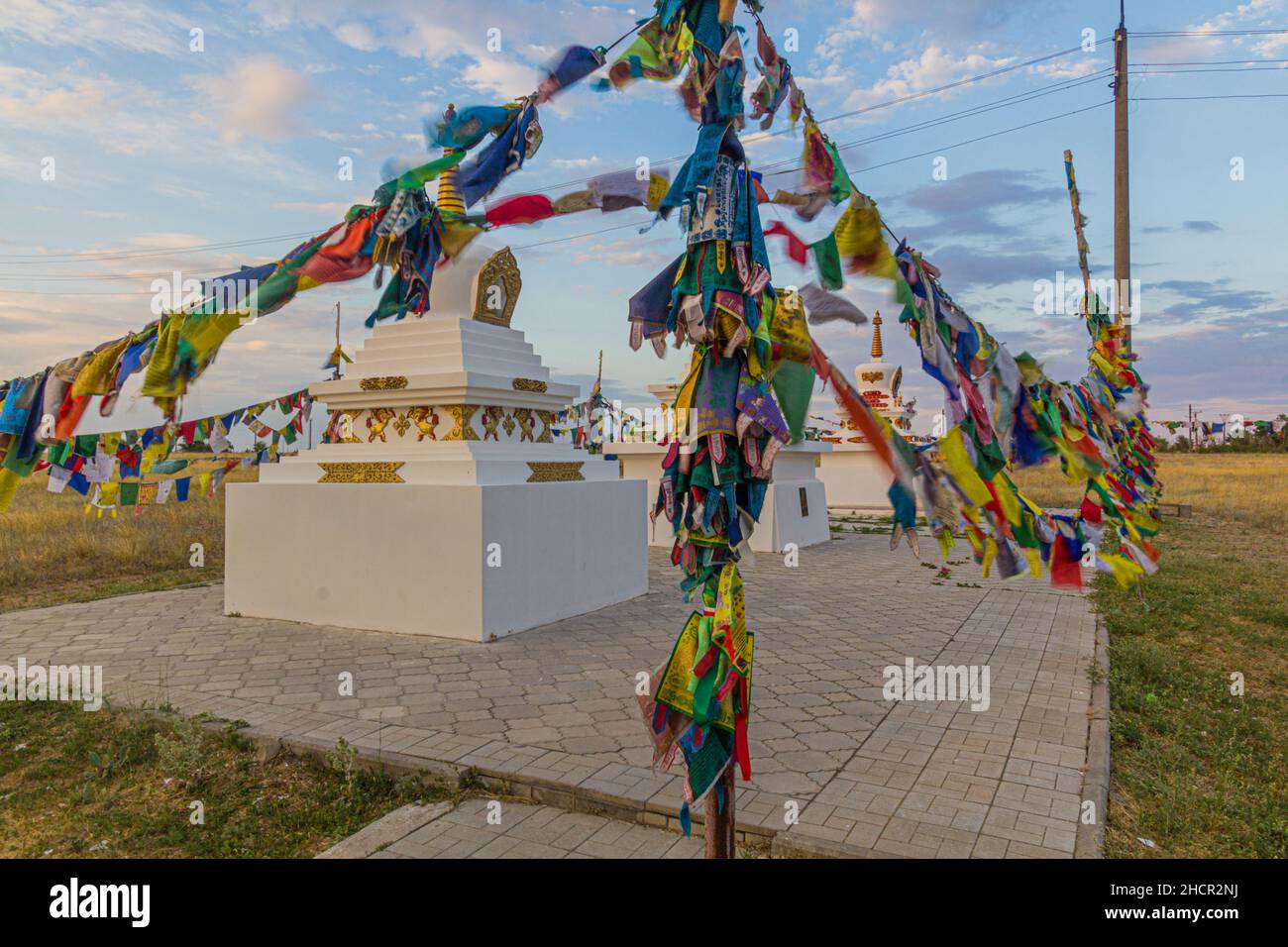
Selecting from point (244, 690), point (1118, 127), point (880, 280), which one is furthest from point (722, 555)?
point (1118, 127)

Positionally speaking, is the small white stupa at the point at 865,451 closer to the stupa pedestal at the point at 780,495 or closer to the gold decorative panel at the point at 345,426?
the stupa pedestal at the point at 780,495

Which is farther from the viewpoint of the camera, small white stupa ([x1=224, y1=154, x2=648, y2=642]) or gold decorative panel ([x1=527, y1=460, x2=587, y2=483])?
gold decorative panel ([x1=527, y1=460, x2=587, y2=483])

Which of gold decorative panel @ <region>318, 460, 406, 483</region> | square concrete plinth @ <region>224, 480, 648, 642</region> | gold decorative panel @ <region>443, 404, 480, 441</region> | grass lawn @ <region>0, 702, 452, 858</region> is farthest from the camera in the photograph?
gold decorative panel @ <region>443, 404, 480, 441</region>

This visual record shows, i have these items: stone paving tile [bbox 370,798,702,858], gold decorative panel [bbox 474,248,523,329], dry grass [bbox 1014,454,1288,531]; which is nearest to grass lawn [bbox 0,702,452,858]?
stone paving tile [bbox 370,798,702,858]

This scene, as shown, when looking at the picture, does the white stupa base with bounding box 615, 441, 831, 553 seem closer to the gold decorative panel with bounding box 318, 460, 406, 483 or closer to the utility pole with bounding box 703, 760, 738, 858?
the gold decorative panel with bounding box 318, 460, 406, 483

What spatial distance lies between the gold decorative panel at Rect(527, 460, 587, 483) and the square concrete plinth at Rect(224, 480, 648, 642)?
190 mm

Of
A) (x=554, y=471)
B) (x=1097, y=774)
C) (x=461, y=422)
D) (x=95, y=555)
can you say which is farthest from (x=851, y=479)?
(x=1097, y=774)

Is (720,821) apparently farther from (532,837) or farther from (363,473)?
(363,473)

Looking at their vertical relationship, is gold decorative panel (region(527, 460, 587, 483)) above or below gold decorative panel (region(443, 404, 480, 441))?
below

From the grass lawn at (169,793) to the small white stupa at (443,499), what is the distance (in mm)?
2682

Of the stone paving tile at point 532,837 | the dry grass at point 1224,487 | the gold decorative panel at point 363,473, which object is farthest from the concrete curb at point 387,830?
the dry grass at point 1224,487

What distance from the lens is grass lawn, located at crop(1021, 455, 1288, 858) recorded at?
171 inches

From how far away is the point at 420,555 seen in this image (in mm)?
7922
